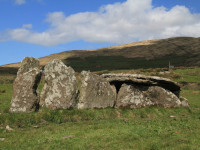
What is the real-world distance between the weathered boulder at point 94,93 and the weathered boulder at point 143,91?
0.84m

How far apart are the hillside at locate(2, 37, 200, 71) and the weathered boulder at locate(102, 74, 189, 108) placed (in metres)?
81.6

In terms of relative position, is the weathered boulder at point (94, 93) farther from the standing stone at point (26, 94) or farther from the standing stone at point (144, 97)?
the standing stone at point (26, 94)

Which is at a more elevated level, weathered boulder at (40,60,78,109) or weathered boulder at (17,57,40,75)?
weathered boulder at (17,57,40,75)

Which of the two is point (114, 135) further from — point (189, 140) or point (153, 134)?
point (189, 140)

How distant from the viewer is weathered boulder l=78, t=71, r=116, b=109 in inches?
652

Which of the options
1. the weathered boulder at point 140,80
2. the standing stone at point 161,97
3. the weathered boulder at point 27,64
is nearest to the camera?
the weathered boulder at point 27,64

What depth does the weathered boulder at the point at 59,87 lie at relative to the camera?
1595 centimetres

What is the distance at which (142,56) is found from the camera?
400 ft

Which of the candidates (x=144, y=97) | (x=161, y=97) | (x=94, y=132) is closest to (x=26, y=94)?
(x=94, y=132)

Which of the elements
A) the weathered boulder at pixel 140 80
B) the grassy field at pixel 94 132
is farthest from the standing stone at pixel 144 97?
the grassy field at pixel 94 132

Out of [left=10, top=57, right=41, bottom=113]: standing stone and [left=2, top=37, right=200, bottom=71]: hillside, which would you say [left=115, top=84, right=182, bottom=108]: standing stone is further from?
[left=2, top=37, right=200, bottom=71]: hillside

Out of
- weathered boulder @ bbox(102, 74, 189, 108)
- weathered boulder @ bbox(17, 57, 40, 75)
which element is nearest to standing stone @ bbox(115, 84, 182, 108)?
weathered boulder @ bbox(102, 74, 189, 108)

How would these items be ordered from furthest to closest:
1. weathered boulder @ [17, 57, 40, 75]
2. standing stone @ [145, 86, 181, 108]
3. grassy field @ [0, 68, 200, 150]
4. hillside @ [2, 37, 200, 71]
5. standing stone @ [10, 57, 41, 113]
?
hillside @ [2, 37, 200, 71]
standing stone @ [145, 86, 181, 108]
weathered boulder @ [17, 57, 40, 75]
standing stone @ [10, 57, 41, 113]
grassy field @ [0, 68, 200, 150]

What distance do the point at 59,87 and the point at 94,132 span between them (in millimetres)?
5828
